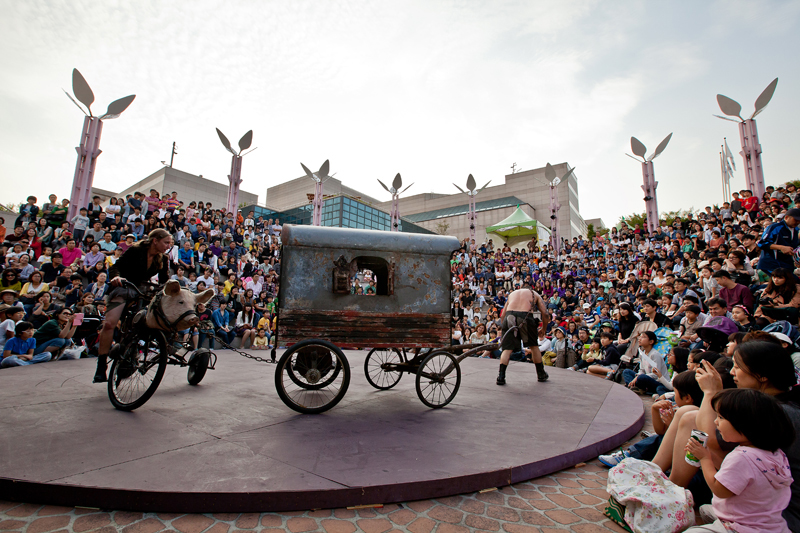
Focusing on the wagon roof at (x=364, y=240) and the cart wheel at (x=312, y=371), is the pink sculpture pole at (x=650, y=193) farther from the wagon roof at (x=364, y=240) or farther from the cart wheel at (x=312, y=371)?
the cart wheel at (x=312, y=371)

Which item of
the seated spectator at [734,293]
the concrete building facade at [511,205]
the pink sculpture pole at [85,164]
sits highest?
the concrete building facade at [511,205]

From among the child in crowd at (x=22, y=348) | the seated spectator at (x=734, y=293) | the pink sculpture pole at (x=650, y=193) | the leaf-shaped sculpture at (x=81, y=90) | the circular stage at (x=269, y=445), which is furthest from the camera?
the pink sculpture pole at (x=650, y=193)

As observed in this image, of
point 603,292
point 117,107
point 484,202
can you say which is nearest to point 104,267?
point 117,107

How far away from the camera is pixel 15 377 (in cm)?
576

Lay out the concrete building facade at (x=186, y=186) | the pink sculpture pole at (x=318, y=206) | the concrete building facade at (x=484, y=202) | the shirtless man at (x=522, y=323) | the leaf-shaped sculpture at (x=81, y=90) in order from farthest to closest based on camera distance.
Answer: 1. the concrete building facade at (x=484, y=202)
2. the concrete building facade at (x=186, y=186)
3. the pink sculpture pole at (x=318, y=206)
4. the leaf-shaped sculpture at (x=81, y=90)
5. the shirtless man at (x=522, y=323)

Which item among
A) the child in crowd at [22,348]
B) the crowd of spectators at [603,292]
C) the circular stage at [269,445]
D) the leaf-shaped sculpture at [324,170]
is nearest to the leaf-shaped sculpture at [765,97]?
the crowd of spectators at [603,292]

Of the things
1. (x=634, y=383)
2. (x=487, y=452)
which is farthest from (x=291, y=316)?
(x=634, y=383)

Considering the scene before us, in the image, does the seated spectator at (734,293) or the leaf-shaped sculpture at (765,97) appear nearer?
the seated spectator at (734,293)

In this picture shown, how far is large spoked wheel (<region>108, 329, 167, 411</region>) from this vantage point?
4.12 meters

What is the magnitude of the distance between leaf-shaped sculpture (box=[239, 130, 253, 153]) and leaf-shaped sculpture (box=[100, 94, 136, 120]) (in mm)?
6437

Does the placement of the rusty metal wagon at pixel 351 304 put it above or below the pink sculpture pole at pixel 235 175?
below

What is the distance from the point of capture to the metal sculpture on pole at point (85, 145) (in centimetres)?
1376

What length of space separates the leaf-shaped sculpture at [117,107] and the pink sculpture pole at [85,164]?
375 millimetres

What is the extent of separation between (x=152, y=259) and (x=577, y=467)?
4.87m
